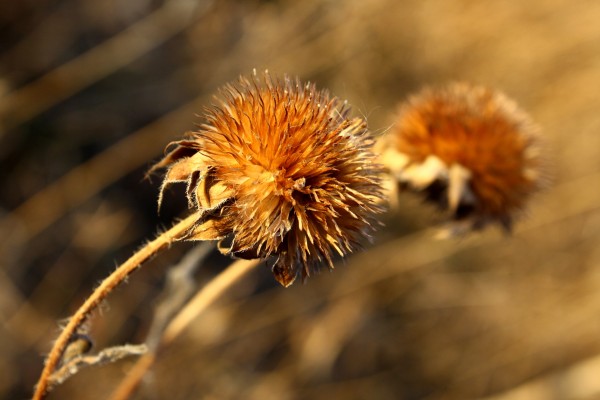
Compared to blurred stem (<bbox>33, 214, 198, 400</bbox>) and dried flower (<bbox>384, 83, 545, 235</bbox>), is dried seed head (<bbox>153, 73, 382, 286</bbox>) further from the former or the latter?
dried flower (<bbox>384, 83, 545, 235</bbox>)

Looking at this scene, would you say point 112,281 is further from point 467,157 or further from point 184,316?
point 467,157

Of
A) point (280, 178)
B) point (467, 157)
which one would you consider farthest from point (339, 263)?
point (280, 178)

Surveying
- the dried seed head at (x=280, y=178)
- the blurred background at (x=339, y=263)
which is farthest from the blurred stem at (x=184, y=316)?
the blurred background at (x=339, y=263)

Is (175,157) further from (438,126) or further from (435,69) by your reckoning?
(435,69)

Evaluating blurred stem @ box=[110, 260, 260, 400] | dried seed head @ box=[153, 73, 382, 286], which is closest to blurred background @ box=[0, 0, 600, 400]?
blurred stem @ box=[110, 260, 260, 400]

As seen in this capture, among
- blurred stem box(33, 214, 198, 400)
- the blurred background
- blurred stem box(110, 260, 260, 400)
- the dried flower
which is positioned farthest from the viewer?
the blurred background

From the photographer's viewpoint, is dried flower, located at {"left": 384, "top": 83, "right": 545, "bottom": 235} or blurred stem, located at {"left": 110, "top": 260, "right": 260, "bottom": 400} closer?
blurred stem, located at {"left": 110, "top": 260, "right": 260, "bottom": 400}
